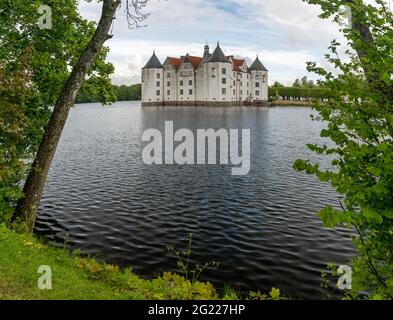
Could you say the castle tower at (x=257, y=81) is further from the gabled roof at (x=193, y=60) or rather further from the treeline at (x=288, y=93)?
the treeline at (x=288, y=93)

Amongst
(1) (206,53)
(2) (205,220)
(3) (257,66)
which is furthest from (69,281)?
(3) (257,66)

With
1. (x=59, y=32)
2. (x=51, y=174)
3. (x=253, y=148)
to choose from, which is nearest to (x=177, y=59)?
(x=253, y=148)

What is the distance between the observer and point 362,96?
7.63 meters

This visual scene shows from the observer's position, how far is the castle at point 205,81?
139500 mm

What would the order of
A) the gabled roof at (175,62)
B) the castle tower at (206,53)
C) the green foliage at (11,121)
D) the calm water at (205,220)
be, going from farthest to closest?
the gabled roof at (175,62) < the castle tower at (206,53) < the calm water at (205,220) < the green foliage at (11,121)

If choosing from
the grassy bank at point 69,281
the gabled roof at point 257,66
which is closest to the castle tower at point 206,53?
the gabled roof at point 257,66

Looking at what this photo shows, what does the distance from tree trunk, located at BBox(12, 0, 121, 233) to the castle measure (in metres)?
127

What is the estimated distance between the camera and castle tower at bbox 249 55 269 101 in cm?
15675

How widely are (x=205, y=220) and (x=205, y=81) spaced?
127m

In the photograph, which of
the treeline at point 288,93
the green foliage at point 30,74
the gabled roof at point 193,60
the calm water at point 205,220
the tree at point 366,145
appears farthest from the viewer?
the treeline at point 288,93

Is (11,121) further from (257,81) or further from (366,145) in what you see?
(257,81)

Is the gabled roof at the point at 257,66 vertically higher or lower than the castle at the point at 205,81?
higher

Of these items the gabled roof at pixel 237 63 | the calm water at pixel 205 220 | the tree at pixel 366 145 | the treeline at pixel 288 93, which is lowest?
the calm water at pixel 205 220
